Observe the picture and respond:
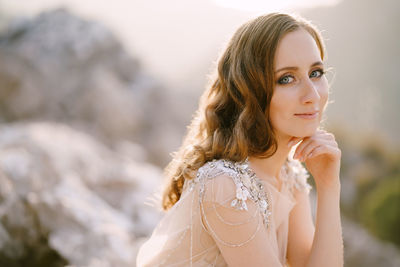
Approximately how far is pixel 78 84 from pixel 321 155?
6.20 m

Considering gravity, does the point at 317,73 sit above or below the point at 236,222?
above

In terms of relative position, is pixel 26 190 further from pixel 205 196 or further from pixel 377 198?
pixel 377 198

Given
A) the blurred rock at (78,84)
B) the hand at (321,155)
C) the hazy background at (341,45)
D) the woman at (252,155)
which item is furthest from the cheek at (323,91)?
the hazy background at (341,45)

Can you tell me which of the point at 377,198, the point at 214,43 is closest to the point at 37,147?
the point at 377,198

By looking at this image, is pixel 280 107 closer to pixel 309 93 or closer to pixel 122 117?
pixel 309 93

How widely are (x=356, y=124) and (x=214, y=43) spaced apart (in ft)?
21.2

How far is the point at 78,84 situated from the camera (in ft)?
24.1

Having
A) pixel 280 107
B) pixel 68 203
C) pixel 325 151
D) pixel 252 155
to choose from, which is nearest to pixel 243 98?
pixel 280 107

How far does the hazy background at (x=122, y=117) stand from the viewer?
292 cm

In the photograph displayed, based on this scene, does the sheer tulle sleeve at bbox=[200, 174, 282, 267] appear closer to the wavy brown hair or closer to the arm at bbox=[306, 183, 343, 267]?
the wavy brown hair

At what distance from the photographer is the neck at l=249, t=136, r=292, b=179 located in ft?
7.19

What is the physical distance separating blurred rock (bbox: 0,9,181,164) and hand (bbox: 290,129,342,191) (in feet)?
16.9

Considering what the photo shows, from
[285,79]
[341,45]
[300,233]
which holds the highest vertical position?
[341,45]

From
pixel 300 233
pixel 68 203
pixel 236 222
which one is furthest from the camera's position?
pixel 68 203
